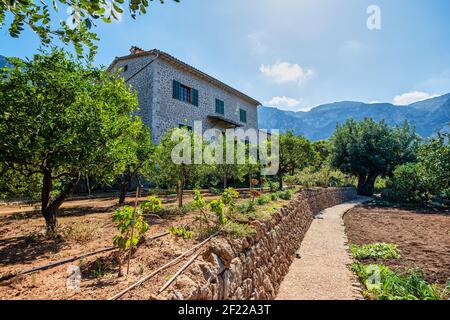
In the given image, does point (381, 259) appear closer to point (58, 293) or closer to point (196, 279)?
point (196, 279)

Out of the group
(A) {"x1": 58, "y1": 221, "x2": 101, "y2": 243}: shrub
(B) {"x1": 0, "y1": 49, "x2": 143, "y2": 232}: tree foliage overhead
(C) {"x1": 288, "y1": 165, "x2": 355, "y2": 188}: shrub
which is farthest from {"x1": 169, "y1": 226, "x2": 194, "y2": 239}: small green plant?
(C) {"x1": 288, "y1": 165, "x2": 355, "y2": 188}: shrub

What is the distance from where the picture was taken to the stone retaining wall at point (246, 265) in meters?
3.21

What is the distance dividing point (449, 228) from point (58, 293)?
14.1 meters

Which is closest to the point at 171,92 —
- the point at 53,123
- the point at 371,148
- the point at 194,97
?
the point at 194,97

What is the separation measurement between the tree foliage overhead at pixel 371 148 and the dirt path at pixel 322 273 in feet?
55.2

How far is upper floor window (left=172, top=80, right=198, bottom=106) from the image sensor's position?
19125 millimetres

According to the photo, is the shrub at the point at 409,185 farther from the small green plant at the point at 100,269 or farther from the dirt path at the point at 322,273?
the small green plant at the point at 100,269

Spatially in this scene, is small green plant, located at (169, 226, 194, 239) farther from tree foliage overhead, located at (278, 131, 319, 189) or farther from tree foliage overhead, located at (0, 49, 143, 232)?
tree foliage overhead, located at (278, 131, 319, 189)

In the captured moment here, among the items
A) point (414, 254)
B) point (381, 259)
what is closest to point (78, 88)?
point (381, 259)

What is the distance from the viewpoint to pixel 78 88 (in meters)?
5.08

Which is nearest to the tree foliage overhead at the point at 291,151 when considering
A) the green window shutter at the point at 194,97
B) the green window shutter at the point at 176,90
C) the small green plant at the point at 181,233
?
the green window shutter at the point at 194,97

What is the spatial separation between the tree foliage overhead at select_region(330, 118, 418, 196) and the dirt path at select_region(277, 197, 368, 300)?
1681cm

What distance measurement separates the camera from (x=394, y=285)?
5.26 m
